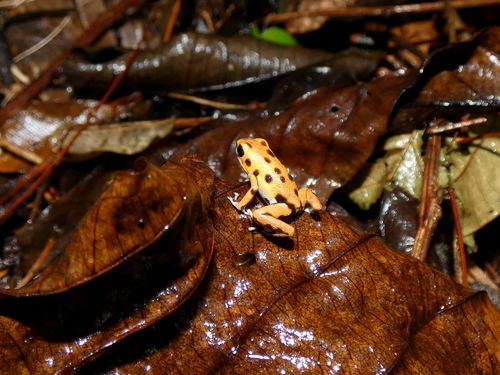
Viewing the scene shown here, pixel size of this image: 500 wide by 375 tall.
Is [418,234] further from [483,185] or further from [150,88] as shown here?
[150,88]

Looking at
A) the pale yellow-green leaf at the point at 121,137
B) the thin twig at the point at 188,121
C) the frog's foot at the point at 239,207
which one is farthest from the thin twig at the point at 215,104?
the frog's foot at the point at 239,207

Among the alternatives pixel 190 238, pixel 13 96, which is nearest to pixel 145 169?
pixel 190 238

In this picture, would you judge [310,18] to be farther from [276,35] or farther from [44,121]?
[44,121]

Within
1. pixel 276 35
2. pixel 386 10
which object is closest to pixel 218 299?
pixel 276 35

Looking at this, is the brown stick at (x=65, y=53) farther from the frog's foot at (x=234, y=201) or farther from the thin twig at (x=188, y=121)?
the frog's foot at (x=234, y=201)

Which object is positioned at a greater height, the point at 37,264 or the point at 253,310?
the point at 253,310
